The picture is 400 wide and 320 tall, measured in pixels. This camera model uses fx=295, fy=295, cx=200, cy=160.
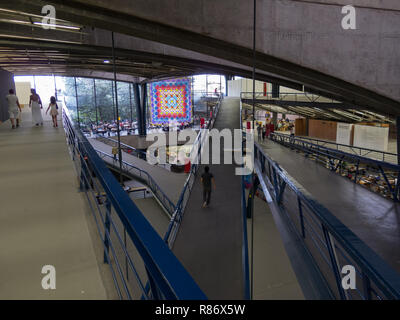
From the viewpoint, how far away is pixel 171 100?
76.2ft

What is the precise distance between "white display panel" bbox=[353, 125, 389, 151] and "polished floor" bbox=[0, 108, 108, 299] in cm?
1448

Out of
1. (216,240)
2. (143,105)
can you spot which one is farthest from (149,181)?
(143,105)

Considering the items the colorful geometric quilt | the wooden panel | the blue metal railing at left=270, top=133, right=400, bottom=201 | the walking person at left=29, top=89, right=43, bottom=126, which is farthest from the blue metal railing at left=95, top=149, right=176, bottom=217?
the wooden panel

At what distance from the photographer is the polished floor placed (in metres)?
1.71

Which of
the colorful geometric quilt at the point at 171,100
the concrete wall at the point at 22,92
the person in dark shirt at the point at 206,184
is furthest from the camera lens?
the colorful geometric quilt at the point at 171,100

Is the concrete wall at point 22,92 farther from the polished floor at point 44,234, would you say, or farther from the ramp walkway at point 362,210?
the ramp walkway at point 362,210

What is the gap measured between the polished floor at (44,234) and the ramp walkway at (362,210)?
332cm

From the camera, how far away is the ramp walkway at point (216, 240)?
411 cm

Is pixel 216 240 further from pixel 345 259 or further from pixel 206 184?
pixel 345 259

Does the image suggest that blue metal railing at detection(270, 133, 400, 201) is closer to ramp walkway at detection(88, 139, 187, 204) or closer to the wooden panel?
ramp walkway at detection(88, 139, 187, 204)

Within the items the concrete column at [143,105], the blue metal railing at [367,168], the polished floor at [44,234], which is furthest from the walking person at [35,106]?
the concrete column at [143,105]

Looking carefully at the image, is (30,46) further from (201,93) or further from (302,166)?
(201,93)

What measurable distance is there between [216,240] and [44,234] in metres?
3.23
